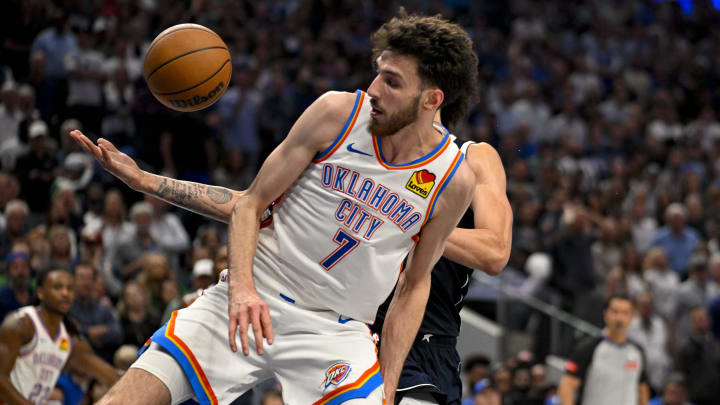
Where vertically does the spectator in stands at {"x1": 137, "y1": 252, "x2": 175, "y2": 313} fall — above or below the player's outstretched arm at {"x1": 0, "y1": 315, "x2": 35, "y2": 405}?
below

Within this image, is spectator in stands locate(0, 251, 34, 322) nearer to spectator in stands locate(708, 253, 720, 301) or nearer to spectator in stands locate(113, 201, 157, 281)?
spectator in stands locate(113, 201, 157, 281)

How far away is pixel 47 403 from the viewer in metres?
6.62

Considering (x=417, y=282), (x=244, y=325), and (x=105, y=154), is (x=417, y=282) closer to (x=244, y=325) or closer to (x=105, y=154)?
(x=244, y=325)

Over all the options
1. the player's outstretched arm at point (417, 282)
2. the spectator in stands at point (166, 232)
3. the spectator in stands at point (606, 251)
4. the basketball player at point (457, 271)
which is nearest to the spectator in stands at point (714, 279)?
the spectator in stands at point (606, 251)

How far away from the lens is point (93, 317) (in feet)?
25.9

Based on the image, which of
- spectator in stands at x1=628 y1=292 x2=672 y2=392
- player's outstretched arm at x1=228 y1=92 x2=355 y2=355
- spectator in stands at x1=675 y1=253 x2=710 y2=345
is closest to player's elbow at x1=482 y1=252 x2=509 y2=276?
player's outstretched arm at x1=228 y1=92 x2=355 y2=355

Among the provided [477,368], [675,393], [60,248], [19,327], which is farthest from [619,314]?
[19,327]

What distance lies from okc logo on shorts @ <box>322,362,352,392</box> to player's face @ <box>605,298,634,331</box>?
538 cm

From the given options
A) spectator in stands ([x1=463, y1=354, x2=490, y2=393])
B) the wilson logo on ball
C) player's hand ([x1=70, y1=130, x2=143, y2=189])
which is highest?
the wilson logo on ball

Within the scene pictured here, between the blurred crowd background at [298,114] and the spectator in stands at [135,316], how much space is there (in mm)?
14

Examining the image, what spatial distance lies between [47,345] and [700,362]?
7263 mm

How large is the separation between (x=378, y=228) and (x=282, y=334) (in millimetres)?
507

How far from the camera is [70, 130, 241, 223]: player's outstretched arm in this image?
11.8 ft

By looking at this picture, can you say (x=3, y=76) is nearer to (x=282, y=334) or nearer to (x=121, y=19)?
(x=121, y=19)
